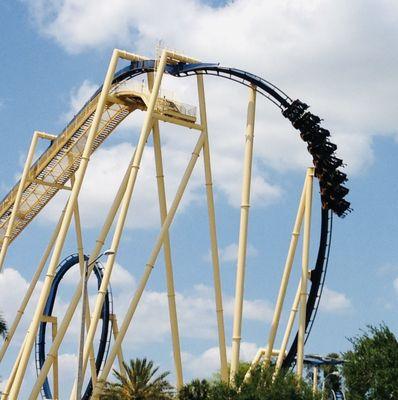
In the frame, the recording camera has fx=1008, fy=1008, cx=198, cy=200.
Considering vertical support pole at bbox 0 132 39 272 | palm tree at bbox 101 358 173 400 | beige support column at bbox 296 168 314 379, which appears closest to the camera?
palm tree at bbox 101 358 173 400

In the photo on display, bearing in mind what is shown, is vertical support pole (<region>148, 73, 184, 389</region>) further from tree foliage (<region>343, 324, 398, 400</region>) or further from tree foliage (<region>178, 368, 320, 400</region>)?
tree foliage (<region>343, 324, 398, 400</region>)

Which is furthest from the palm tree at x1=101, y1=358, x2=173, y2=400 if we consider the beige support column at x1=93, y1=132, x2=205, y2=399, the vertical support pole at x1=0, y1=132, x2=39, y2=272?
the vertical support pole at x1=0, y1=132, x2=39, y2=272

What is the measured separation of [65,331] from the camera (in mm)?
37750

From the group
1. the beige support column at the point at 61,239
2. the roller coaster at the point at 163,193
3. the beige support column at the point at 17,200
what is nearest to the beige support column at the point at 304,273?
the roller coaster at the point at 163,193

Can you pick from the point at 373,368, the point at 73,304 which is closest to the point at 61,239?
the point at 73,304

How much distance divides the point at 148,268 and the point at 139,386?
5.27m

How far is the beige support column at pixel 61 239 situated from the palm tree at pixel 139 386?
4.15 metres

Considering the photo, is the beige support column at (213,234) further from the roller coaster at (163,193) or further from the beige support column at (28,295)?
the beige support column at (28,295)

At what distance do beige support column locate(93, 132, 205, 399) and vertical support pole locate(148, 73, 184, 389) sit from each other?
89cm

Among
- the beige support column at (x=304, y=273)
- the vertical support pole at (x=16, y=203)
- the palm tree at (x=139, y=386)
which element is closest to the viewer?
the palm tree at (x=139, y=386)

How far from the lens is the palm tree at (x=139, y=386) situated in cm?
3394

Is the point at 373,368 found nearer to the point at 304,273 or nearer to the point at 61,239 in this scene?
the point at 304,273

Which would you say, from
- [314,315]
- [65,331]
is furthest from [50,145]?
[314,315]

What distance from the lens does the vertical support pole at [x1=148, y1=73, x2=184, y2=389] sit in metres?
38.9
